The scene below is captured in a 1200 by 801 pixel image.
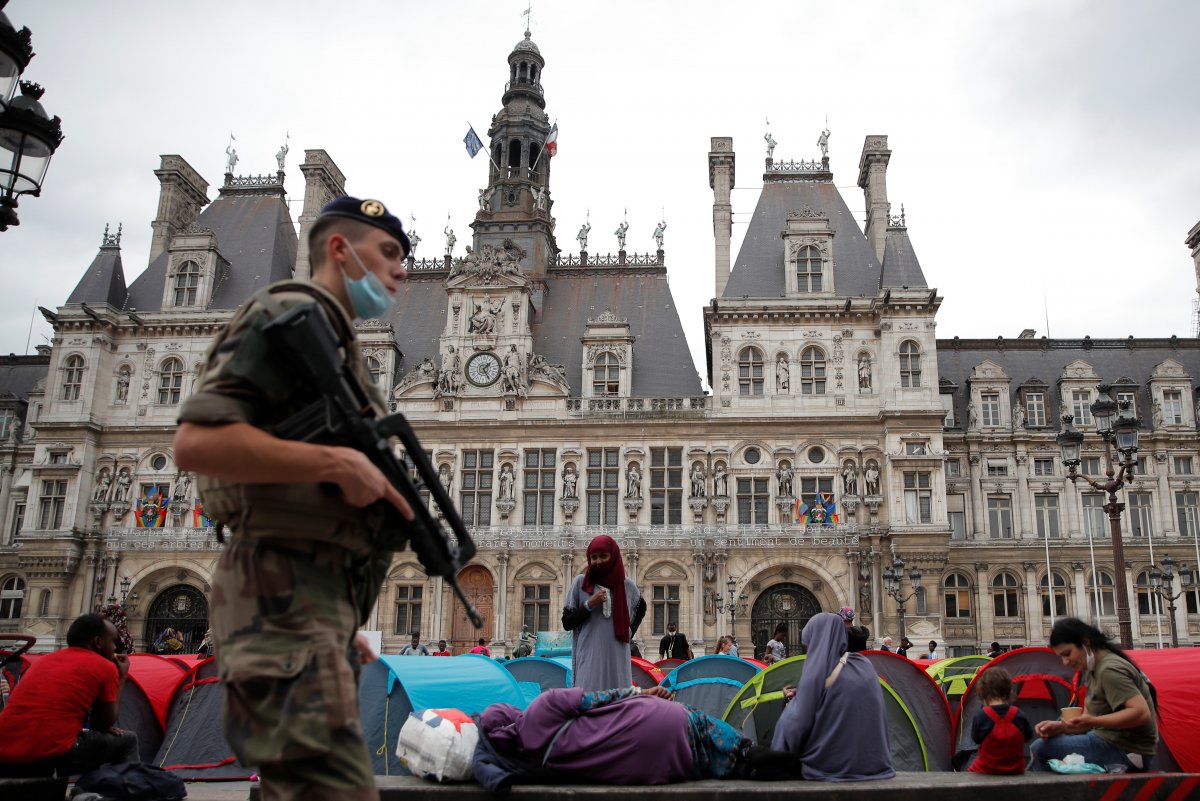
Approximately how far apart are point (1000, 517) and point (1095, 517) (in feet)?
11.6

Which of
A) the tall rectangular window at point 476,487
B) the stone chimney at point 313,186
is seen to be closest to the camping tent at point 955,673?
the tall rectangular window at point 476,487

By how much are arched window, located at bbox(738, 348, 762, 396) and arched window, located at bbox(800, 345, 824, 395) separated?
1469 mm

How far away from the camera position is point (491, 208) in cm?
4094

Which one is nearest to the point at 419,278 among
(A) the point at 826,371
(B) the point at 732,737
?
(A) the point at 826,371

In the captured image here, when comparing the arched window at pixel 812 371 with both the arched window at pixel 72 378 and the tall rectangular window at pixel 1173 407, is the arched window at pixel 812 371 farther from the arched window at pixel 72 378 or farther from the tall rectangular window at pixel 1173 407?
the arched window at pixel 72 378

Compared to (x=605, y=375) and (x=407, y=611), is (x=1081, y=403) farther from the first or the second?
(x=407, y=611)

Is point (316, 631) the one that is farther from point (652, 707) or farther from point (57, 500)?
point (57, 500)

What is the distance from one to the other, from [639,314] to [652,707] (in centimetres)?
3286

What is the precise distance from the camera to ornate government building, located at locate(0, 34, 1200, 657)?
1260 inches

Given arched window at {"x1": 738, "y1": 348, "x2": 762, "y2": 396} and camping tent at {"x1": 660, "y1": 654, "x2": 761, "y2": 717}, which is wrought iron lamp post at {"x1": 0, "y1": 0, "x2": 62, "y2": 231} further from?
arched window at {"x1": 738, "y1": 348, "x2": 762, "y2": 396}

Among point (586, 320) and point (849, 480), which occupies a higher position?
point (586, 320)

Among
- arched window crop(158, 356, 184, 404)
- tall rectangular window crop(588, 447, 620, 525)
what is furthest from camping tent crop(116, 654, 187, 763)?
arched window crop(158, 356, 184, 404)

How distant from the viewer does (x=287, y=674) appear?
2.99 meters

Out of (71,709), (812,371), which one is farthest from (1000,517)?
(71,709)
